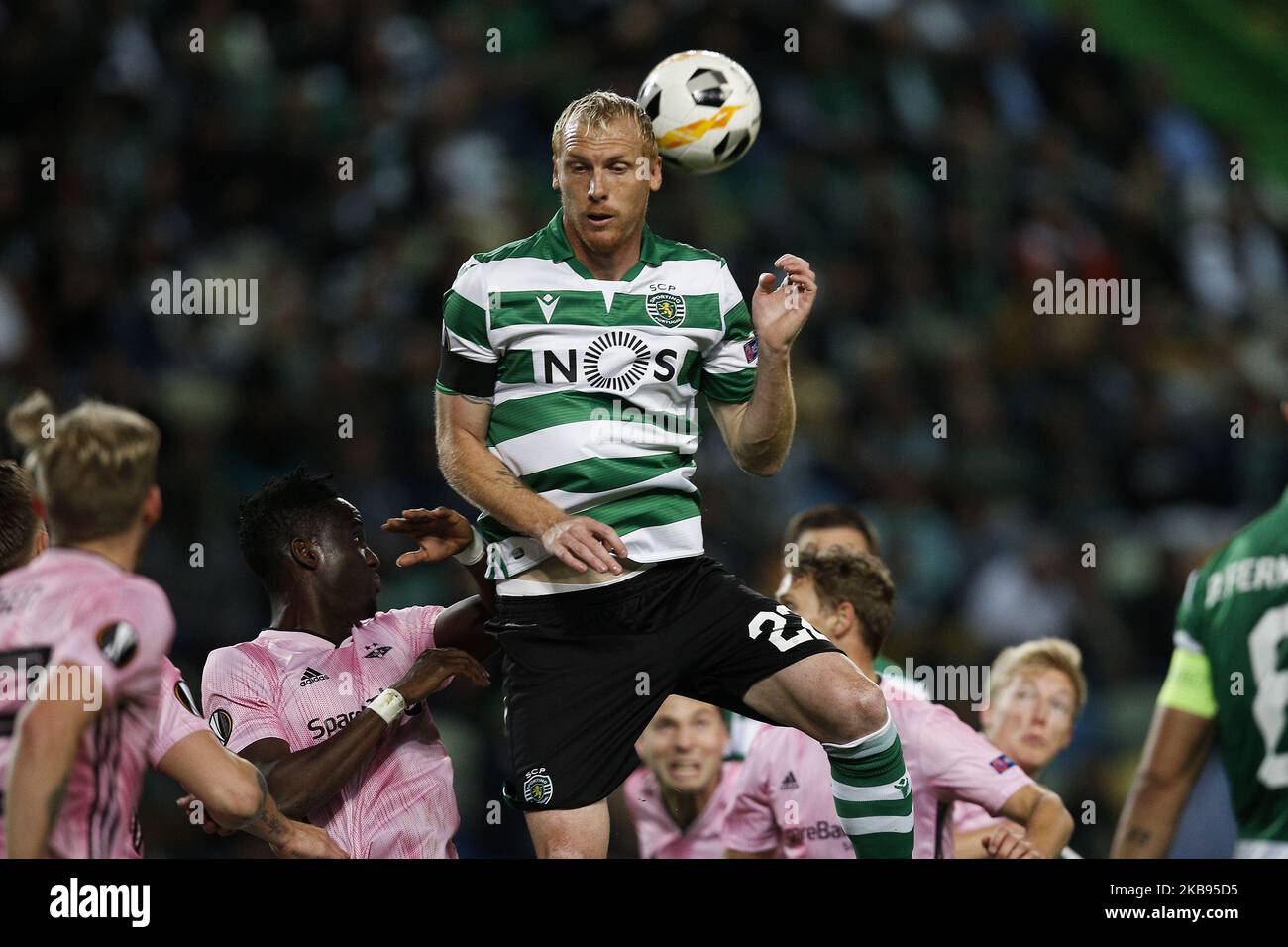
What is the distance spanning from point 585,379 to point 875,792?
1236 mm

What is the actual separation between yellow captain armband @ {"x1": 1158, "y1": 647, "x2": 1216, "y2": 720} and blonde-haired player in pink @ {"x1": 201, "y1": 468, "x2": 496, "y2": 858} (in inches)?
67.2

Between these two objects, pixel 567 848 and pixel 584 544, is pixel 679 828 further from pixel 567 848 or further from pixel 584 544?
pixel 584 544

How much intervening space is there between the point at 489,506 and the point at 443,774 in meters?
0.84

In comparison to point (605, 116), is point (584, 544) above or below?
below

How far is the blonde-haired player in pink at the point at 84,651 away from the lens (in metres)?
2.94

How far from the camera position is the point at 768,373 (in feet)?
13.8

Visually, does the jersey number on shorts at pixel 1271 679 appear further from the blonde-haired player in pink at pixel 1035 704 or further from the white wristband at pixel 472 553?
the white wristband at pixel 472 553

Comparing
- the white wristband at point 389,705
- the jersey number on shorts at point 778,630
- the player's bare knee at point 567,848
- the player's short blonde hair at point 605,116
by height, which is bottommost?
the player's bare knee at point 567,848

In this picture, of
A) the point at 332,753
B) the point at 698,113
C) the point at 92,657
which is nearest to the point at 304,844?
the point at 332,753

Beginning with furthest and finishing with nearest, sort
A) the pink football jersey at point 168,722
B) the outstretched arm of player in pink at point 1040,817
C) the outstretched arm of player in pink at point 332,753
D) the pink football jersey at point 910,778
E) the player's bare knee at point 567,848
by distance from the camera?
1. the pink football jersey at point 910,778
2. the outstretched arm of player in pink at point 1040,817
3. the outstretched arm of player in pink at point 332,753
4. the player's bare knee at point 567,848
5. the pink football jersey at point 168,722

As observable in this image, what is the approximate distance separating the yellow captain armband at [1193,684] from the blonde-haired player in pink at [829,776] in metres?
0.80

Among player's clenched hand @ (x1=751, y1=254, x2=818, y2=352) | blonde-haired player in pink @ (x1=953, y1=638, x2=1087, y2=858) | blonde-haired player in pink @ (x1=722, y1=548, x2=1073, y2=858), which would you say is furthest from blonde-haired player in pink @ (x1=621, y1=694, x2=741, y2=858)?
player's clenched hand @ (x1=751, y1=254, x2=818, y2=352)

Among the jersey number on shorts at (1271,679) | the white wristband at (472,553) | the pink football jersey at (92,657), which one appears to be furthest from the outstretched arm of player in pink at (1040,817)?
the pink football jersey at (92,657)
